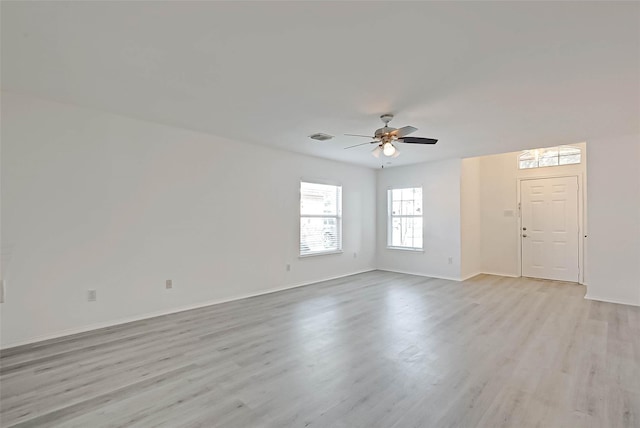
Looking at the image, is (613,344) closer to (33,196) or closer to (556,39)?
(556,39)

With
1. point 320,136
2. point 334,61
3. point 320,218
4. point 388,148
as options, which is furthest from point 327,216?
point 334,61

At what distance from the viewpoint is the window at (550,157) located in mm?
5938

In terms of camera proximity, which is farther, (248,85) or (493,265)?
(493,265)

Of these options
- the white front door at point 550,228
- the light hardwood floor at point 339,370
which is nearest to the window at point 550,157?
the white front door at point 550,228

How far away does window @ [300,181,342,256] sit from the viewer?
5832 millimetres

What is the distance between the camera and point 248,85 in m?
2.85

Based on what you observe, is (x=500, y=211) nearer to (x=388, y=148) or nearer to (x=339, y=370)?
(x=388, y=148)

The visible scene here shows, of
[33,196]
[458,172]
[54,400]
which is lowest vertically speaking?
[54,400]

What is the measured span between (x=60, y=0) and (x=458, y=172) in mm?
6089

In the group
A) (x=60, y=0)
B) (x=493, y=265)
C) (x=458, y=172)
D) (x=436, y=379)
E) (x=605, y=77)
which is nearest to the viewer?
(x=60, y=0)

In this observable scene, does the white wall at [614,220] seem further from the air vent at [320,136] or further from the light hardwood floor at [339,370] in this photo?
the air vent at [320,136]

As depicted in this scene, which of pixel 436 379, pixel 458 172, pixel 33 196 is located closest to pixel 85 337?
pixel 33 196

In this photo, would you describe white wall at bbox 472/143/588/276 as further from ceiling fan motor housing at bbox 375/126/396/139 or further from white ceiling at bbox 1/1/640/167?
ceiling fan motor housing at bbox 375/126/396/139

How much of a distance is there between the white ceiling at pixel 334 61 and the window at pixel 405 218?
3.04 metres
